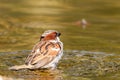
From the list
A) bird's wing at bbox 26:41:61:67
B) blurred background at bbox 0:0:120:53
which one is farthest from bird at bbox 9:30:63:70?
blurred background at bbox 0:0:120:53

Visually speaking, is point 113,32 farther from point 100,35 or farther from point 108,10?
point 108,10

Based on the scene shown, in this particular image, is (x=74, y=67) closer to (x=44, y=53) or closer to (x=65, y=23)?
(x=44, y=53)

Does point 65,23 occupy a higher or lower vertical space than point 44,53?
lower

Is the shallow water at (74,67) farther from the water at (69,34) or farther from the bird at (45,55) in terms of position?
the bird at (45,55)

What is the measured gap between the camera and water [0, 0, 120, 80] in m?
11.3

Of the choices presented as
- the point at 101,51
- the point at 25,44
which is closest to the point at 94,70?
the point at 101,51

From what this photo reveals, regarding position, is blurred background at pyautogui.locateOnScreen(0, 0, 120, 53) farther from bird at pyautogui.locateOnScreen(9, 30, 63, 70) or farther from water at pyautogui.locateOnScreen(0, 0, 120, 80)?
bird at pyautogui.locateOnScreen(9, 30, 63, 70)

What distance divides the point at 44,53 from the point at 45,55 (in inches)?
2.2

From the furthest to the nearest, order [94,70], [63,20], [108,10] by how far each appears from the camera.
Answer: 1. [108,10]
2. [63,20]
3. [94,70]

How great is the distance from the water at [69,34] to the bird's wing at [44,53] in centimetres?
22

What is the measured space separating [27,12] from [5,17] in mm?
1260

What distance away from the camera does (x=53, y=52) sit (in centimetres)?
1166

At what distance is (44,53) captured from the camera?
1163 cm

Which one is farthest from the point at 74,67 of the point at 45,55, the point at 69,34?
the point at 69,34
